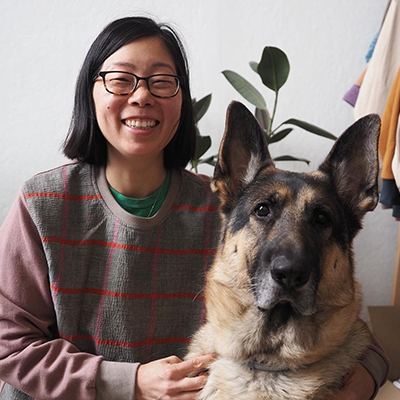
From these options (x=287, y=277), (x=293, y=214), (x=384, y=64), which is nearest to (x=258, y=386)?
(x=287, y=277)

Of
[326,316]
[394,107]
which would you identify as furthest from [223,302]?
[394,107]

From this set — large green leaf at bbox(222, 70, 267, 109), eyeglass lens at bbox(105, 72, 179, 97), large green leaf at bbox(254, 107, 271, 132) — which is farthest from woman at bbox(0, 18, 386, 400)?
large green leaf at bbox(254, 107, 271, 132)

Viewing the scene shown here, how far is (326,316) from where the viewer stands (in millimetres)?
1130

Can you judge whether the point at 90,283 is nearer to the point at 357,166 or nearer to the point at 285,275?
the point at 285,275

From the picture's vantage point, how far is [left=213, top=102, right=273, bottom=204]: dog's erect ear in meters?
1.22

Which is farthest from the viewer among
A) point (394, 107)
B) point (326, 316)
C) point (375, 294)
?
point (375, 294)

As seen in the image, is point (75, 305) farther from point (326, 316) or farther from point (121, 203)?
point (326, 316)

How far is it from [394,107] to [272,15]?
1.08 metres

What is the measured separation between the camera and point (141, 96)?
1302 mm

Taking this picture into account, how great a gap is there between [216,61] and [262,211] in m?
1.62

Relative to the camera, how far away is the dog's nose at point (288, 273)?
3.20 feet

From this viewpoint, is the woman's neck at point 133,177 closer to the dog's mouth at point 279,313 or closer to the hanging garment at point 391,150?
the dog's mouth at point 279,313

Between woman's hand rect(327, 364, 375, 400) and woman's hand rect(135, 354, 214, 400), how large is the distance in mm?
316

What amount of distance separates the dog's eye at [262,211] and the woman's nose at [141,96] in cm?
44
